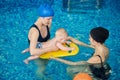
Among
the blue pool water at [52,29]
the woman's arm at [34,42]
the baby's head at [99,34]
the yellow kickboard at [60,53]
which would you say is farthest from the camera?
the blue pool water at [52,29]

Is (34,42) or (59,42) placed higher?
(34,42)

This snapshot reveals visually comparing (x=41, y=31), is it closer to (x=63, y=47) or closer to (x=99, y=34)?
(x=63, y=47)

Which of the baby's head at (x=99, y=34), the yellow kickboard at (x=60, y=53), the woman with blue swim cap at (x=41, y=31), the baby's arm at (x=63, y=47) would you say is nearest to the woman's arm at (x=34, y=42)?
the woman with blue swim cap at (x=41, y=31)

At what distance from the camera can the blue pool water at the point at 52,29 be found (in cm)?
605

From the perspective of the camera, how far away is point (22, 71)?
611 cm

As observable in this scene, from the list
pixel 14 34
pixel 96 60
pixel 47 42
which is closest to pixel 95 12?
pixel 14 34

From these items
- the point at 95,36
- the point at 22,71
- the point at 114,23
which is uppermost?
the point at 95,36

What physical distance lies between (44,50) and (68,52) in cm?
43

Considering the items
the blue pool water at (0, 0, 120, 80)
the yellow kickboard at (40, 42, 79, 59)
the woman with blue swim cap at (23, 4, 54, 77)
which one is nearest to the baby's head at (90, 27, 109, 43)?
the yellow kickboard at (40, 42, 79, 59)

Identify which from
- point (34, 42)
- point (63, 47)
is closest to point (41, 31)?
point (34, 42)

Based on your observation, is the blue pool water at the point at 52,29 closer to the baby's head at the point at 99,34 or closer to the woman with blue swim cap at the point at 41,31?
the woman with blue swim cap at the point at 41,31

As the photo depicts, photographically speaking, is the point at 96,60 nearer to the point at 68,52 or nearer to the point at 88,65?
the point at 88,65

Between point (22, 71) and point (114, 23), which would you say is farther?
Result: point (114, 23)

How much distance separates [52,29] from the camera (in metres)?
7.89
